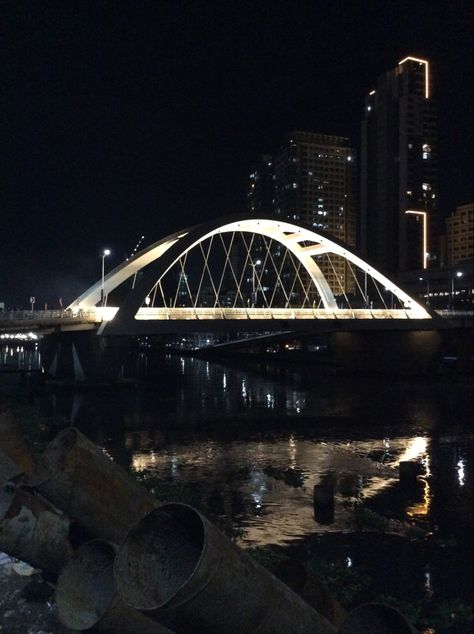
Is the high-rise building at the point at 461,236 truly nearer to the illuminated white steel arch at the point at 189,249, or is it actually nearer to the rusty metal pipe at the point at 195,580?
the illuminated white steel arch at the point at 189,249

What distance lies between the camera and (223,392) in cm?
4950

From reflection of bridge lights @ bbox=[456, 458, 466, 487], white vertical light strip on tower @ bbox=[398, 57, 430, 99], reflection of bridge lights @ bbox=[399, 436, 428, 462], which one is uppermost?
white vertical light strip on tower @ bbox=[398, 57, 430, 99]

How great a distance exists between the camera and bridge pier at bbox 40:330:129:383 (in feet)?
152

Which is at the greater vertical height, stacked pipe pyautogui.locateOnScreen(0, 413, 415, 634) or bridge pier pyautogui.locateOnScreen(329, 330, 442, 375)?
stacked pipe pyautogui.locateOnScreen(0, 413, 415, 634)

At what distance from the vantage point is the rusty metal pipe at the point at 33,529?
4230 mm

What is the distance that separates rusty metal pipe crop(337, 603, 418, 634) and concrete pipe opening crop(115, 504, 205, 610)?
1059 millimetres

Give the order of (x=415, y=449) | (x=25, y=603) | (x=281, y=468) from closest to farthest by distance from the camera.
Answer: (x=25, y=603), (x=281, y=468), (x=415, y=449)

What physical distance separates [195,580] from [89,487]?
49.1 inches

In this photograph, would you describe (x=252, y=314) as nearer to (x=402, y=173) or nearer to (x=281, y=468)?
(x=281, y=468)

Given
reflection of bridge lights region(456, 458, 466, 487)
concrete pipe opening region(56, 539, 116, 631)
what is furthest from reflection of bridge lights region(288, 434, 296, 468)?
concrete pipe opening region(56, 539, 116, 631)

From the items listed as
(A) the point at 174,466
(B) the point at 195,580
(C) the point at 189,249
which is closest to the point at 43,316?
(C) the point at 189,249

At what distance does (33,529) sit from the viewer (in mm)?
4273

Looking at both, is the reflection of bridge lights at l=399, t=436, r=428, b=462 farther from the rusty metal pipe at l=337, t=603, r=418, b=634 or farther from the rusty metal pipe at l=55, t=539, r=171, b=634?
the rusty metal pipe at l=55, t=539, r=171, b=634

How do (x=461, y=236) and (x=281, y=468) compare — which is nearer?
(x=281, y=468)
